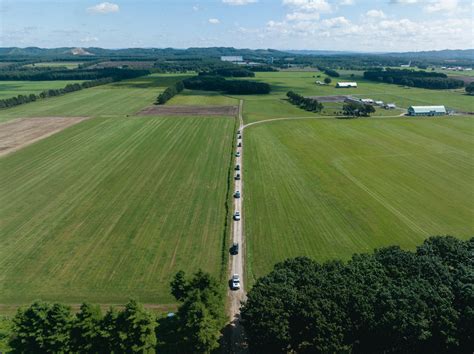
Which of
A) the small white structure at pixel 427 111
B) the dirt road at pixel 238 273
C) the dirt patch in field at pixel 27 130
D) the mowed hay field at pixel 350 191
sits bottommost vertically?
the dirt road at pixel 238 273

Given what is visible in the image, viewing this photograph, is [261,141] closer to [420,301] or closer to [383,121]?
[383,121]

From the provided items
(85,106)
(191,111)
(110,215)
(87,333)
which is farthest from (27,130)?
(87,333)

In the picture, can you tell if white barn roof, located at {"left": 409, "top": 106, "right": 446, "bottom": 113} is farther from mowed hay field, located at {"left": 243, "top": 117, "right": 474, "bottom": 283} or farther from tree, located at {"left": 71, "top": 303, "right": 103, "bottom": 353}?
tree, located at {"left": 71, "top": 303, "right": 103, "bottom": 353}

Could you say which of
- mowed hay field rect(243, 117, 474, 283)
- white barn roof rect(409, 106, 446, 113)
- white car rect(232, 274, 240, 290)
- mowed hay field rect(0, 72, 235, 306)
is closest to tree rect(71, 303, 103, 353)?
mowed hay field rect(0, 72, 235, 306)

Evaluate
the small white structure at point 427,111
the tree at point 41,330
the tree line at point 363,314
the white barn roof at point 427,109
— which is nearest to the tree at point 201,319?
the tree line at point 363,314

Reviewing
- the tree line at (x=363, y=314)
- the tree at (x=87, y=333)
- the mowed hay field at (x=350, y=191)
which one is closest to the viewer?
the tree at (x=87, y=333)

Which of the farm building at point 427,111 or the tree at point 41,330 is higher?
the farm building at point 427,111

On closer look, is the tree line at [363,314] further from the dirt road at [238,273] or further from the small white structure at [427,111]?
the small white structure at [427,111]

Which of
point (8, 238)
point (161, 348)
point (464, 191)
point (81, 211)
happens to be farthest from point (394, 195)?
point (8, 238)
